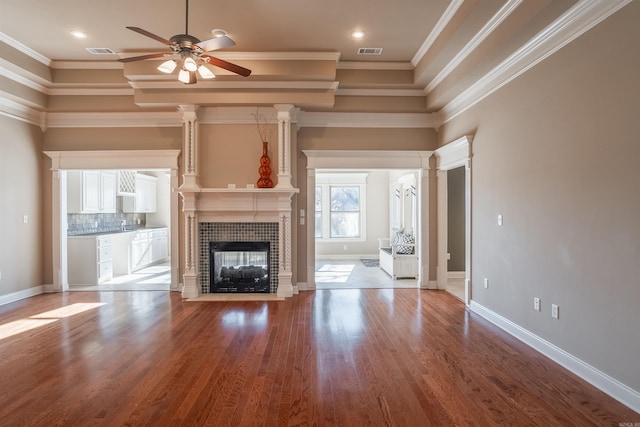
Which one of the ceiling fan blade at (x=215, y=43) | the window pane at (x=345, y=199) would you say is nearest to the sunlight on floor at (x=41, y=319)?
the ceiling fan blade at (x=215, y=43)

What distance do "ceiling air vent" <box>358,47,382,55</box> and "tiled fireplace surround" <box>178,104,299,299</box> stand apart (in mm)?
1245

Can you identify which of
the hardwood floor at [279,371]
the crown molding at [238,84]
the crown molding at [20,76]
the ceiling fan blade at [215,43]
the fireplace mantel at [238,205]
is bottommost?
the hardwood floor at [279,371]

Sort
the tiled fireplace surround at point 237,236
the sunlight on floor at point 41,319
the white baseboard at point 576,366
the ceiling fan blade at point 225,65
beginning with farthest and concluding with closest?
the tiled fireplace surround at point 237,236 → the sunlight on floor at point 41,319 → the ceiling fan blade at point 225,65 → the white baseboard at point 576,366

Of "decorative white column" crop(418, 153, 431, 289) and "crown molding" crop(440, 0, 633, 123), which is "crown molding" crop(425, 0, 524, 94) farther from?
"decorative white column" crop(418, 153, 431, 289)

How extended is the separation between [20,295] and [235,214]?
11.2 ft

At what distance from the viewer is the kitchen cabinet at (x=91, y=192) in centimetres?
668

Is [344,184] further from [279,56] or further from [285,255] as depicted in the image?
[279,56]

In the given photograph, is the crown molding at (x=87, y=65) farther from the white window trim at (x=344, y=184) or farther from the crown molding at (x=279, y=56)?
the white window trim at (x=344, y=184)

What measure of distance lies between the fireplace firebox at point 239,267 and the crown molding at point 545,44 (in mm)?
3724

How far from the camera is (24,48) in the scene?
4.68m

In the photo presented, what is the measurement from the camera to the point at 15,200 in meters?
5.33

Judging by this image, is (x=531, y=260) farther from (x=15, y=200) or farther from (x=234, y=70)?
(x=15, y=200)

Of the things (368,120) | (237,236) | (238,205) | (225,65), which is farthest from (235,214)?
(368,120)

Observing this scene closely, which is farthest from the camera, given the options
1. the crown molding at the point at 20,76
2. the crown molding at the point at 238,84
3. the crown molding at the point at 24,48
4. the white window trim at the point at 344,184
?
the white window trim at the point at 344,184
